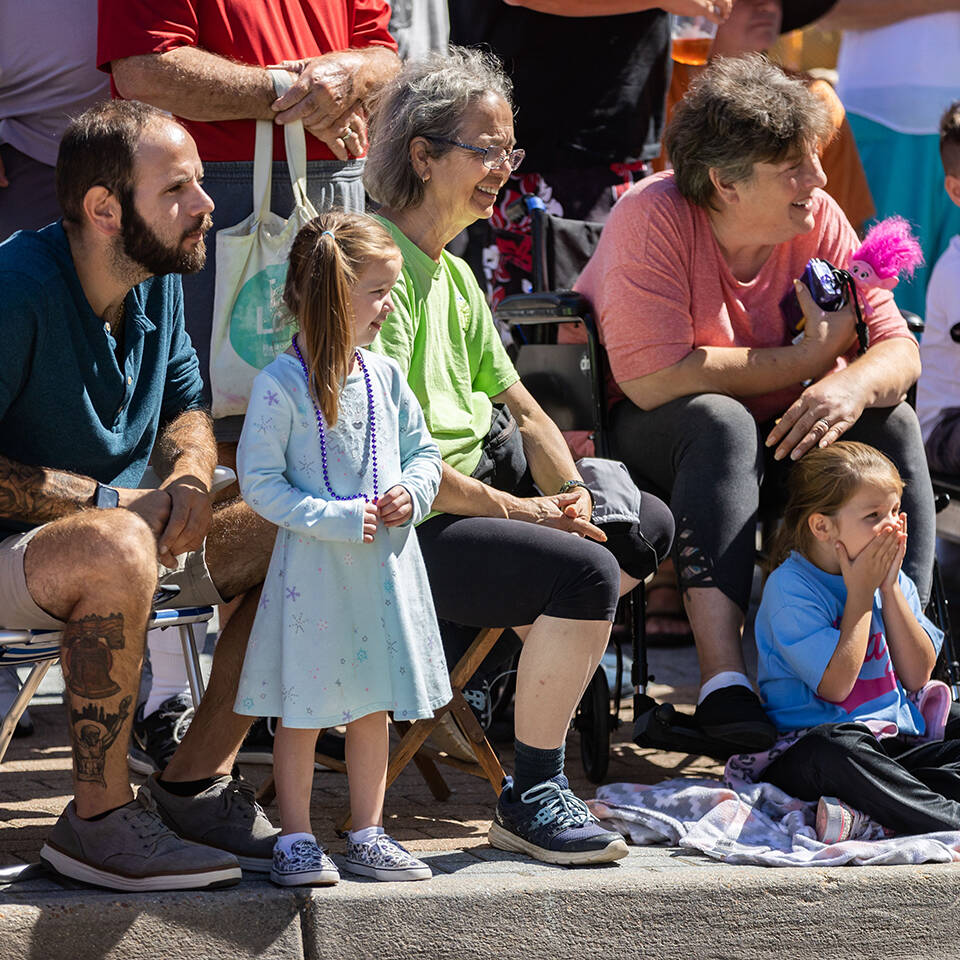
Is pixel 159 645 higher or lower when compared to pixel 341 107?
lower

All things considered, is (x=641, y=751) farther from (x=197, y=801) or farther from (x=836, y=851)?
(x=197, y=801)

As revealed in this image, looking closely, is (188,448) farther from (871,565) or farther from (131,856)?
(871,565)

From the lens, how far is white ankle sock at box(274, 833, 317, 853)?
3043 millimetres

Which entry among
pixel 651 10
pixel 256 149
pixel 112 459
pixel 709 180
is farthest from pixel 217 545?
pixel 651 10

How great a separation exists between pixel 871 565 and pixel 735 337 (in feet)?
2.88

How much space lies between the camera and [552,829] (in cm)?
329

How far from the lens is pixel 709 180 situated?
4.27m

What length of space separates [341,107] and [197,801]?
6.16 ft

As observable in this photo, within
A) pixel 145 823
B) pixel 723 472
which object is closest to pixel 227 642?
pixel 145 823

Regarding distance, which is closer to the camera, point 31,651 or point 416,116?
point 31,651

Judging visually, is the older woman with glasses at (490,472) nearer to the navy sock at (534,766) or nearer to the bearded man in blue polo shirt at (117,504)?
the navy sock at (534,766)

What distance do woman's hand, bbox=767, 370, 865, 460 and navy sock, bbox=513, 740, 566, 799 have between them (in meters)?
1.11

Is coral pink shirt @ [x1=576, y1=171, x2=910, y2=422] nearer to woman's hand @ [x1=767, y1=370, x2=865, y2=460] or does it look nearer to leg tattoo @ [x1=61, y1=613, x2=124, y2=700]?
woman's hand @ [x1=767, y1=370, x2=865, y2=460]

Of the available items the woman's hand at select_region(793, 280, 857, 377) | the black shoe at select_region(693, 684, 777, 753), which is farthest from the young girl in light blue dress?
the woman's hand at select_region(793, 280, 857, 377)
